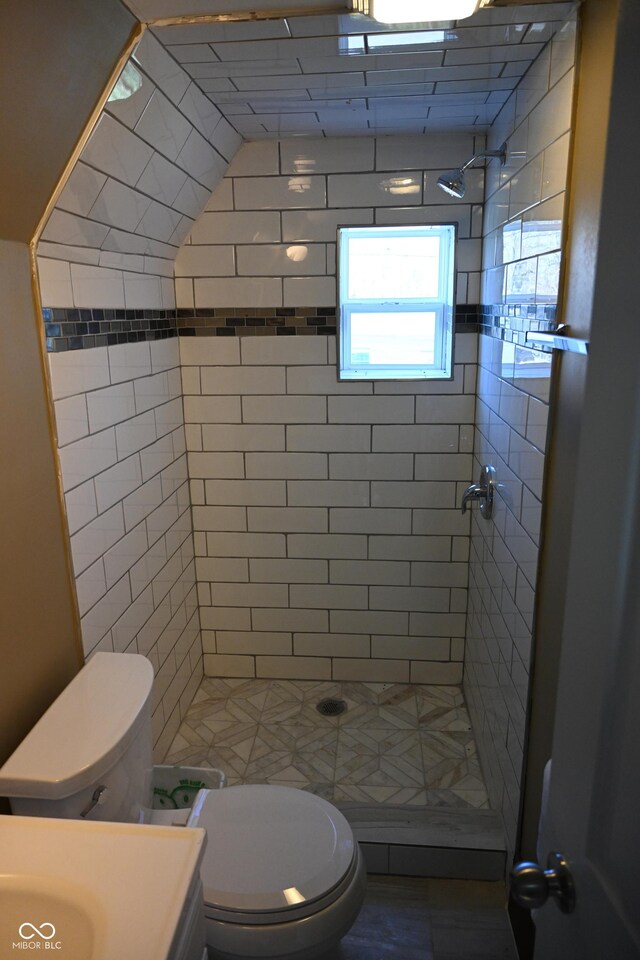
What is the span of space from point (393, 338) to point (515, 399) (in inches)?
A: 34.8

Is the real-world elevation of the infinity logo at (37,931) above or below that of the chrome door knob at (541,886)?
below

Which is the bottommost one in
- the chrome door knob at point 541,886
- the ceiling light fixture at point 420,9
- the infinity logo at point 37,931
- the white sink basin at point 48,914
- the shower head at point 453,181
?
the infinity logo at point 37,931

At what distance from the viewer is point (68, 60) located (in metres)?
1.18

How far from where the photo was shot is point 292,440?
2.62 meters

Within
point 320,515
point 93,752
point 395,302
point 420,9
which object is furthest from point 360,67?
point 93,752

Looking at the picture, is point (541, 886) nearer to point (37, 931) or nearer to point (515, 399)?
point (37, 931)

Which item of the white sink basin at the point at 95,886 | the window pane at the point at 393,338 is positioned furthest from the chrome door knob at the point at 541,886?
the window pane at the point at 393,338

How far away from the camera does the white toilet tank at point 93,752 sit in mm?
1158

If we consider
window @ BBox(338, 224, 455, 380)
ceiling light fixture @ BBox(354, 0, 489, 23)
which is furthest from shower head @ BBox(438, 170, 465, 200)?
ceiling light fixture @ BBox(354, 0, 489, 23)

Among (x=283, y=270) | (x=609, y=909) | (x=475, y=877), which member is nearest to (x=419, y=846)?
(x=475, y=877)

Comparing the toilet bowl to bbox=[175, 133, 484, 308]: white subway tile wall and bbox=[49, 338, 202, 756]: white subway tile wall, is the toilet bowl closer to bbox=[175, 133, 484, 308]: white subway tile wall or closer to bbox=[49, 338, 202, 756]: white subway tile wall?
bbox=[49, 338, 202, 756]: white subway tile wall

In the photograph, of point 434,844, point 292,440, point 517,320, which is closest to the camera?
point 517,320

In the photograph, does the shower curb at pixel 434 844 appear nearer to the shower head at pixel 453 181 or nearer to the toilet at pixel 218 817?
the toilet at pixel 218 817

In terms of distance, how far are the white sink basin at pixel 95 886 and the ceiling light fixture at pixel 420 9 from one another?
1.53 meters
